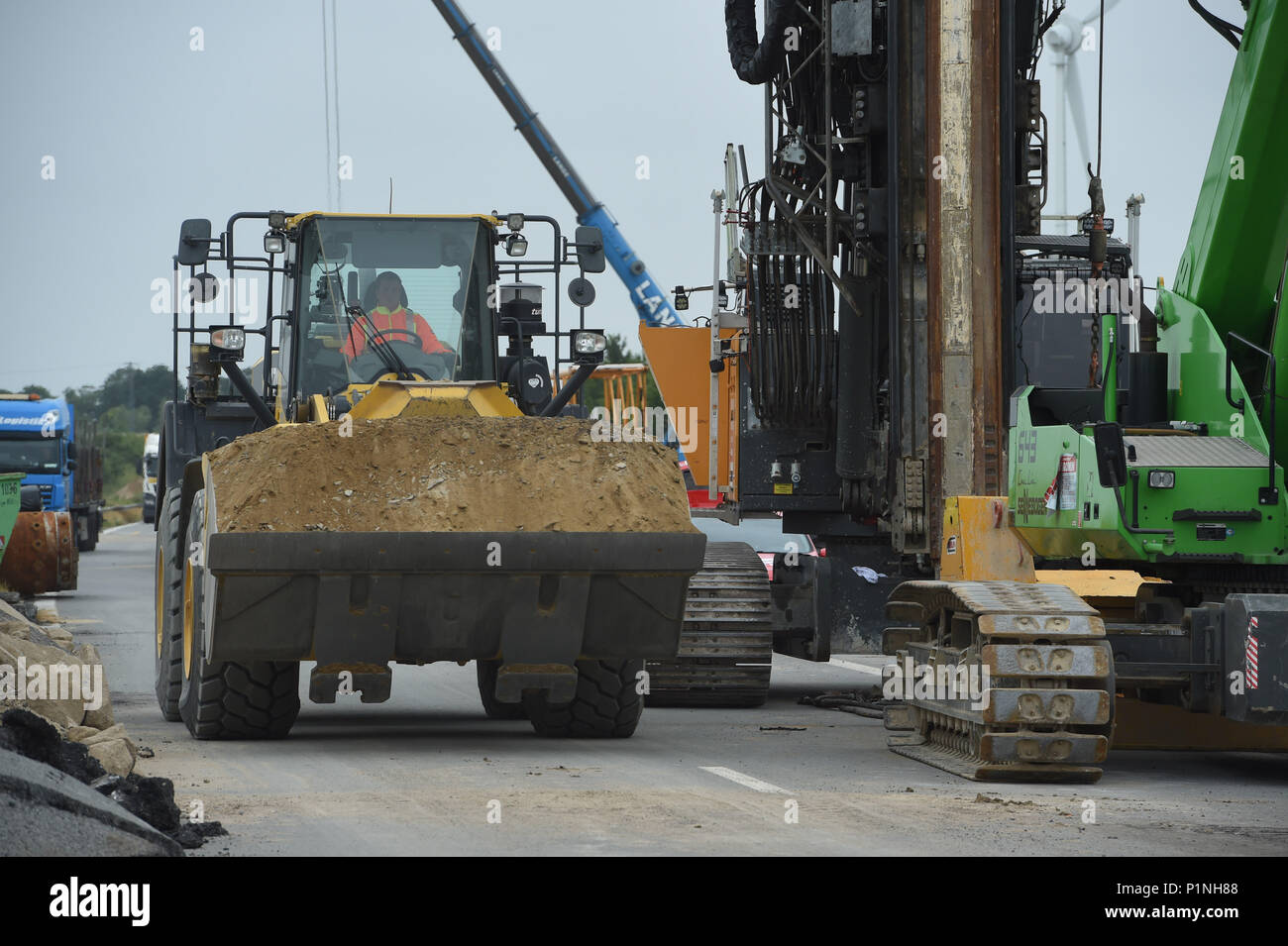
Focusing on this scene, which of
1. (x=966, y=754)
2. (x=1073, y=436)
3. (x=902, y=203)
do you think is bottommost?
(x=966, y=754)

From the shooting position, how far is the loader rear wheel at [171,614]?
42.4 feet

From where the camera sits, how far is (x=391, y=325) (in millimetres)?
13008

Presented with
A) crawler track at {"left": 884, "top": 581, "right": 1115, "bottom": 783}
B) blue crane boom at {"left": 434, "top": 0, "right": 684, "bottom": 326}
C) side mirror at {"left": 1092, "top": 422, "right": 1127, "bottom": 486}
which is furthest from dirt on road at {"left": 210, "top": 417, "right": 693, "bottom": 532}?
blue crane boom at {"left": 434, "top": 0, "right": 684, "bottom": 326}

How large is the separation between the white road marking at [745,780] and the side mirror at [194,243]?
14.9ft

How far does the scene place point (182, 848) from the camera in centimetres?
759

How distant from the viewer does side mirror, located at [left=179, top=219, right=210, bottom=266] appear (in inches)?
487

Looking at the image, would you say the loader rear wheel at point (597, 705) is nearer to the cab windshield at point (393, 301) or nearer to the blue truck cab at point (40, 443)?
the cab windshield at point (393, 301)

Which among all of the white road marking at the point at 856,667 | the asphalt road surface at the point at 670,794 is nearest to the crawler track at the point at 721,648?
the asphalt road surface at the point at 670,794

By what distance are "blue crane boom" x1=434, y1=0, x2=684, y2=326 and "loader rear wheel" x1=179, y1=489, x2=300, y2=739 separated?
31.7 m

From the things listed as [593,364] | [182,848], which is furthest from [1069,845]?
[593,364]
